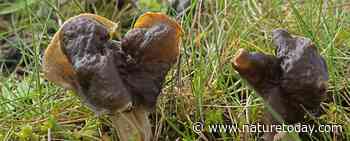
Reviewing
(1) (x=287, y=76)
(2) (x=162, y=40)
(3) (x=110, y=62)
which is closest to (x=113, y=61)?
(3) (x=110, y=62)

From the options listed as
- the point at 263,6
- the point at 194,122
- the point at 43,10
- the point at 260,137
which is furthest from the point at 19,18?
the point at 260,137

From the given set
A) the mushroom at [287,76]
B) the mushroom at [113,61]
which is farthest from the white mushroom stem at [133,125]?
the mushroom at [287,76]

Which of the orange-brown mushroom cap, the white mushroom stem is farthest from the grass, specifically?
the orange-brown mushroom cap

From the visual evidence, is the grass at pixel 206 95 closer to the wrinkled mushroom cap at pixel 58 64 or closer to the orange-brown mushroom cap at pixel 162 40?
the wrinkled mushroom cap at pixel 58 64

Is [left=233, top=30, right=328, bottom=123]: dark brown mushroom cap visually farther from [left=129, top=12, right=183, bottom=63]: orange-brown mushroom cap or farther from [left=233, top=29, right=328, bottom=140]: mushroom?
[left=129, top=12, right=183, bottom=63]: orange-brown mushroom cap

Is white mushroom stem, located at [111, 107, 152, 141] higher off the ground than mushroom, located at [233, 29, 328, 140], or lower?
lower

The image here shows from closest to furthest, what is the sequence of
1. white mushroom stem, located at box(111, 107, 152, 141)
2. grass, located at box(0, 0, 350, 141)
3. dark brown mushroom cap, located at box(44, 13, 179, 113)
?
1. dark brown mushroom cap, located at box(44, 13, 179, 113)
2. white mushroom stem, located at box(111, 107, 152, 141)
3. grass, located at box(0, 0, 350, 141)

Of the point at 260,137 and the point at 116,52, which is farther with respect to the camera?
the point at 260,137

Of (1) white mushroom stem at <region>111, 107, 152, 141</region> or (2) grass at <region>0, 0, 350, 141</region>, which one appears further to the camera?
(2) grass at <region>0, 0, 350, 141</region>

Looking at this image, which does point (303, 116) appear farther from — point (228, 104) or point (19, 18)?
point (19, 18)
